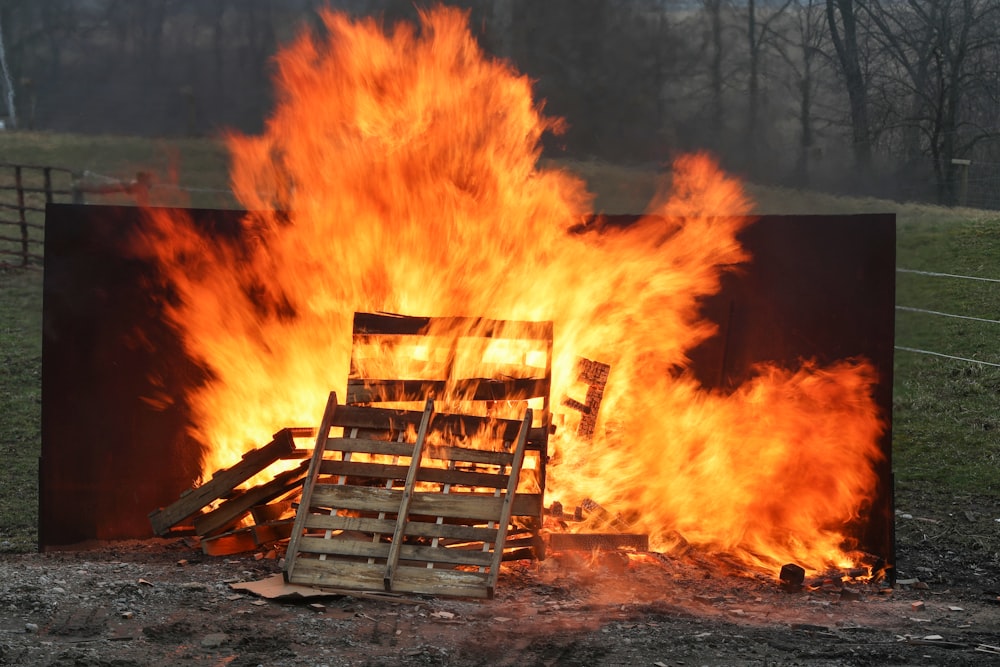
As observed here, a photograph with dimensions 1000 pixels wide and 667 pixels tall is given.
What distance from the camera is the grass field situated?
1043 cm

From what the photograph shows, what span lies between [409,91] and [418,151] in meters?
0.52

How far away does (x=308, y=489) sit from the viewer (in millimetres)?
6547

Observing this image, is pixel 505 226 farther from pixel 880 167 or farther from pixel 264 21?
pixel 264 21

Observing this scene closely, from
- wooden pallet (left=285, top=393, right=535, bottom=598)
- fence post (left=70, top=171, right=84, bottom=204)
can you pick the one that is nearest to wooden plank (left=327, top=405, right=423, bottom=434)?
wooden pallet (left=285, top=393, right=535, bottom=598)

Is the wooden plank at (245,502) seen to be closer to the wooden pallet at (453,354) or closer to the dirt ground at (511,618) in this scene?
the dirt ground at (511,618)

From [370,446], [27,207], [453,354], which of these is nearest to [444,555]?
[370,446]

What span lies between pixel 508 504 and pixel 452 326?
1.55 meters

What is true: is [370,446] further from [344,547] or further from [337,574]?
[337,574]

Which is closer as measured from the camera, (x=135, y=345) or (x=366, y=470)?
(x=366, y=470)

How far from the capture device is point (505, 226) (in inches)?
311

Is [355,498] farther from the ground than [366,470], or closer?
closer

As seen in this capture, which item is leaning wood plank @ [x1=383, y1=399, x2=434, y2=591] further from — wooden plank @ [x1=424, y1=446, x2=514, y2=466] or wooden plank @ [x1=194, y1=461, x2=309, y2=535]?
wooden plank @ [x1=194, y1=461, x2=309, y2=535]

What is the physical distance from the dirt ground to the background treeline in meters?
→ 11.9

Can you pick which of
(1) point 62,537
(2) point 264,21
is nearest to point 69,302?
(1) point 62,537
